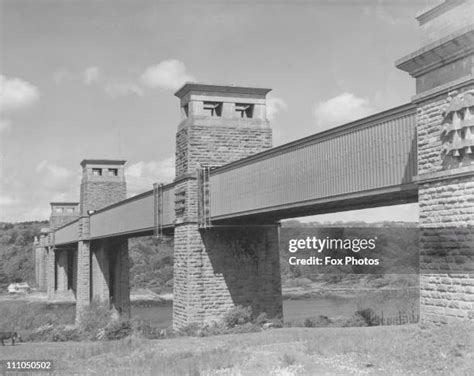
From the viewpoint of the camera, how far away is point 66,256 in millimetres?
72375

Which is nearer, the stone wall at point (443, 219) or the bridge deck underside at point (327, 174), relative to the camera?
the stone wall at point (443, 219)

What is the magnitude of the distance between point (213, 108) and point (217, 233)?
484 centimetres

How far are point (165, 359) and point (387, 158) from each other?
6345 millimetres

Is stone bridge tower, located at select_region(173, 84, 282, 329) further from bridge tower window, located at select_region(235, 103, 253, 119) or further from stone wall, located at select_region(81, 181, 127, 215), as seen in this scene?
stone wall, located at select_region(81, 181, 127, 215)

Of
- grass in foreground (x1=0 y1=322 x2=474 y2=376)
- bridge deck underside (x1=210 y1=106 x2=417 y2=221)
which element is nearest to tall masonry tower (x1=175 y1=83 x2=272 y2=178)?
bridge deck underside (x1=210 y1=106 x2=417 y2=221)

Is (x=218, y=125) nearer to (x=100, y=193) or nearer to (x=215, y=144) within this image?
(x=215, y=144)

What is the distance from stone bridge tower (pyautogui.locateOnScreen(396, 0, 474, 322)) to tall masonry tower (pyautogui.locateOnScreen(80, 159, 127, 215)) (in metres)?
37.0

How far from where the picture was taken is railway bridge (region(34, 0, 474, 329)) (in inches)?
461

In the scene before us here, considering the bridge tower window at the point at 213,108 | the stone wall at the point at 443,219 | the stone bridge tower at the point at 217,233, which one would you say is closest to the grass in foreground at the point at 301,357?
the stone wall at the point at 443,219

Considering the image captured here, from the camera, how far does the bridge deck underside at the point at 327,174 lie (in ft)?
44.5

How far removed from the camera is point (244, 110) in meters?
24.5

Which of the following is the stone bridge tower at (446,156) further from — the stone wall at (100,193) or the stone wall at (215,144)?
the stone wall at (100,193)

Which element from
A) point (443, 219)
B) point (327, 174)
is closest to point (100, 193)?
point (327, 174)

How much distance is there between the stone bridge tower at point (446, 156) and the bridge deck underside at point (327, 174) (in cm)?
71
